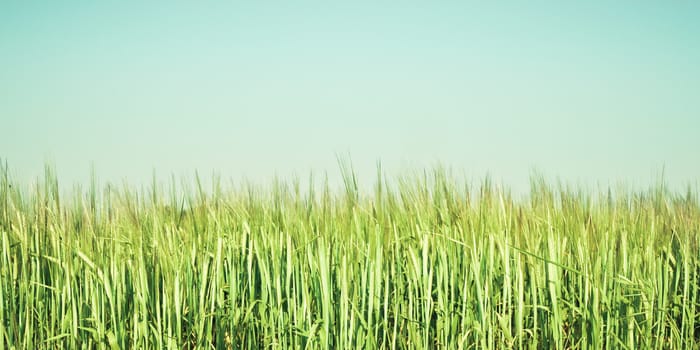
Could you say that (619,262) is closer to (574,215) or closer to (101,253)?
(574,215)

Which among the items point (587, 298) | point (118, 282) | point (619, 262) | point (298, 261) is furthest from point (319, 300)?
point (619, 262)

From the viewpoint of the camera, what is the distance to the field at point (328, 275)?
264 centimetres

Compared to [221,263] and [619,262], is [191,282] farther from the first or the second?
[619,262]

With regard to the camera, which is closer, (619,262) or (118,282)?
(118,282)

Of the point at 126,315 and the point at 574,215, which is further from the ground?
the point at 574,215

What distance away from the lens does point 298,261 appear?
276 centimetres

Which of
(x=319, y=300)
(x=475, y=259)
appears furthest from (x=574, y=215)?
(x=319, y=300)

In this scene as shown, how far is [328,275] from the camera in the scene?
2.64 meters

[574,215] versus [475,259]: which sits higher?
[574,215]

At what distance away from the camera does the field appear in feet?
8.66

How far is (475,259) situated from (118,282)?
1.51m

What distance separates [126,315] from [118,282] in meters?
0.16

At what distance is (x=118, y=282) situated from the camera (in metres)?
2.70

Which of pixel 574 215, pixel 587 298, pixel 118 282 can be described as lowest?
pixel 587 298
